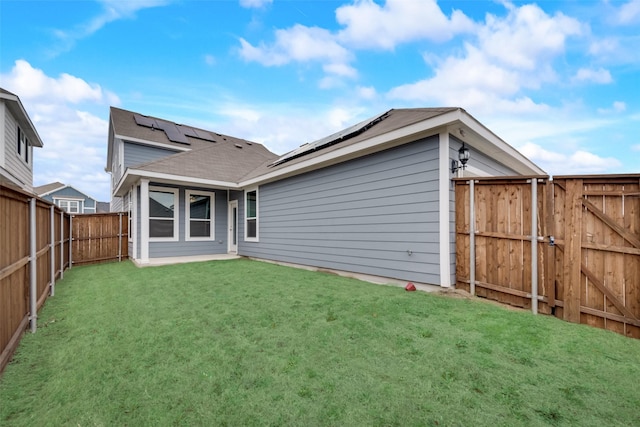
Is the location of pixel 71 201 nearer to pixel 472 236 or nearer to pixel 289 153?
pixel 289 153

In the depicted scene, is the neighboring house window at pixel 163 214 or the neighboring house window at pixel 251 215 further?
the neighboring house window at pixel 251 215

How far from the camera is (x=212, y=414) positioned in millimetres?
1768

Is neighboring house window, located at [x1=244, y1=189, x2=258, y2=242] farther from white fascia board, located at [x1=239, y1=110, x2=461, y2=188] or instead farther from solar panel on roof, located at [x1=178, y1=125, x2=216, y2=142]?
solar panel on roof, located at [x1=178, y1=125, x2=216, y2=142]

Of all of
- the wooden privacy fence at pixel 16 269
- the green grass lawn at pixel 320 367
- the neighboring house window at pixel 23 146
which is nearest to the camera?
the green grass lawn at pixel 320 367

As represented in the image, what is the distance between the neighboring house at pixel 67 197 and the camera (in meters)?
26.1

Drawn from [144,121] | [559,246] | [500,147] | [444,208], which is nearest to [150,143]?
[144,121]

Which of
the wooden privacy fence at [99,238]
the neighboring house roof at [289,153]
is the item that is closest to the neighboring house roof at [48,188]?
the neighboring house roof at [289,153]

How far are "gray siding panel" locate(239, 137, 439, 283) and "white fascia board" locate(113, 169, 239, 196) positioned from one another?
7.89ft

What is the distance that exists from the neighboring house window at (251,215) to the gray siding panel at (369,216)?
4.15 feet

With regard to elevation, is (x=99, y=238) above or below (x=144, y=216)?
below

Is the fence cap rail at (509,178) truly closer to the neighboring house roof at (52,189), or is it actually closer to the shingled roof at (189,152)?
the shingled roof at (189,152)

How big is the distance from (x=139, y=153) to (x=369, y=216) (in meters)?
11.9

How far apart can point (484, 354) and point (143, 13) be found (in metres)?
11.7

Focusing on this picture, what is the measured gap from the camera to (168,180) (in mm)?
8461
